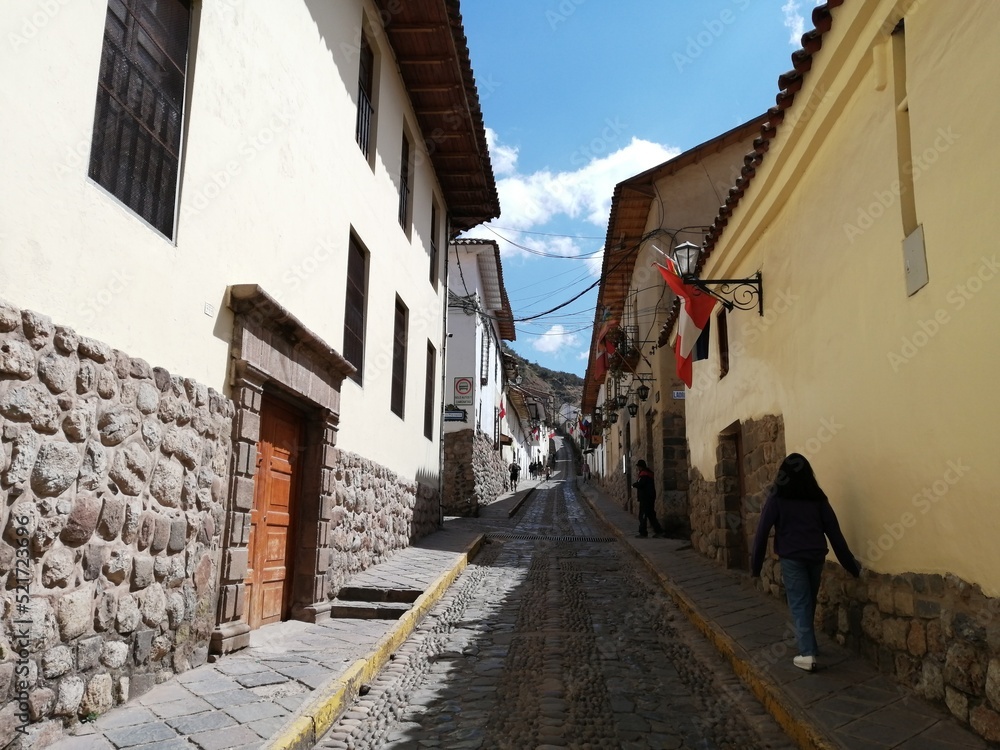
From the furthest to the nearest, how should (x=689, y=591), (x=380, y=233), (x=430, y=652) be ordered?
(x=380, y=233), (x=689, y=591), (x=430, y=652)

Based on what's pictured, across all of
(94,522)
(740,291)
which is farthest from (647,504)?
(94,522)

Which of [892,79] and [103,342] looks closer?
[103,342]

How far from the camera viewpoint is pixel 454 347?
2111 cm

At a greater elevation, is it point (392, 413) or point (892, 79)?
point (892, 79)

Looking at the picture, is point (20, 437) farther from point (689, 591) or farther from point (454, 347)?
point (454, 347)

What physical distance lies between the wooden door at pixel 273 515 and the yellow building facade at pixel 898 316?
14.8ft

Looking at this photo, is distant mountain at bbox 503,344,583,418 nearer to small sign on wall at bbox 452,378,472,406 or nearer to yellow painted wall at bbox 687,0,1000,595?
small sign on wall at bbox 452,378,472,406

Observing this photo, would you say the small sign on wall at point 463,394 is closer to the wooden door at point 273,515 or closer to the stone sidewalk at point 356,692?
the stone sidewalk at point 356,692

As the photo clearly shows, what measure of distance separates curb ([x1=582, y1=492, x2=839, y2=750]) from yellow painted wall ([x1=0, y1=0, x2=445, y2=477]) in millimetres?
3944

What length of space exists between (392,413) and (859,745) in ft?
24.4

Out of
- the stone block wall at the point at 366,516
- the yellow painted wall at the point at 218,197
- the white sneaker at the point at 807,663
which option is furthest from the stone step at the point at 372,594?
the white sneaker at the point at 807,663

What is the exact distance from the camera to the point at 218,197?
199 inches

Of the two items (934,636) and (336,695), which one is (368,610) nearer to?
(336,695)

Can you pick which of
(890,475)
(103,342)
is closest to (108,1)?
(103,342)
